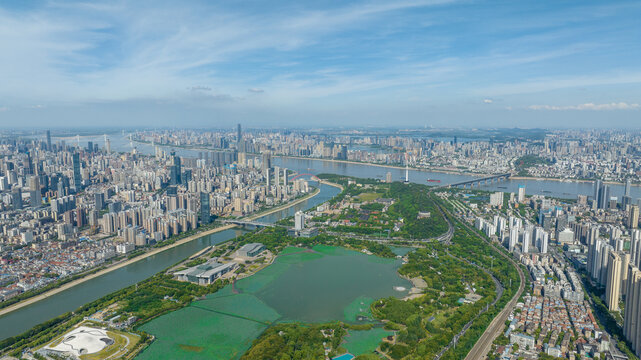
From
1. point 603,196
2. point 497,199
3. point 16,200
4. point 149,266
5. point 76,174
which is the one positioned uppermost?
Result: point 76,174

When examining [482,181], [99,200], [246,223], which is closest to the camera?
[246,223]

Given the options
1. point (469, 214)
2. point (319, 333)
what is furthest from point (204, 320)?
point (469, 214)

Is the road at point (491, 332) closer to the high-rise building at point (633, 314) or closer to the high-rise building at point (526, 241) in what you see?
the high-rise building at point (633, 314)

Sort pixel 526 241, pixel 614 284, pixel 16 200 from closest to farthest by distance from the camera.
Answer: pixel 614 284 < pixel 526 241 < pixel 16 200

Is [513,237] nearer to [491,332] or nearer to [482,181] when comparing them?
[491,332]

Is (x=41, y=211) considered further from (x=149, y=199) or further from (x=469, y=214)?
(x=469, y=214)

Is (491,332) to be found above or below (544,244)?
below

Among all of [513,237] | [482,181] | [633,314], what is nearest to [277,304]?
[633,314]
